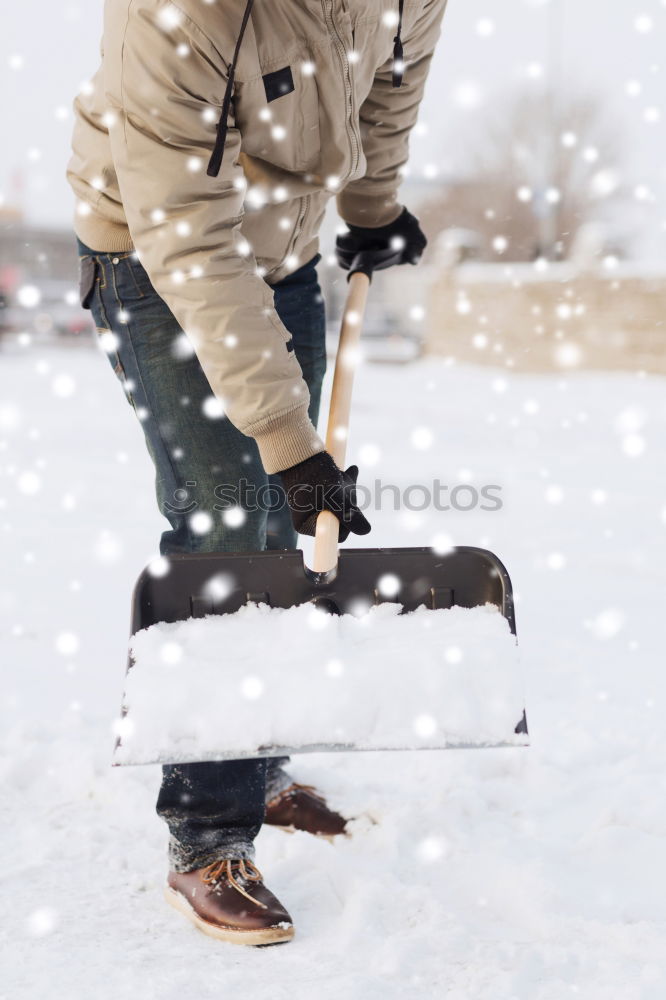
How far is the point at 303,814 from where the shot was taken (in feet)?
6.91

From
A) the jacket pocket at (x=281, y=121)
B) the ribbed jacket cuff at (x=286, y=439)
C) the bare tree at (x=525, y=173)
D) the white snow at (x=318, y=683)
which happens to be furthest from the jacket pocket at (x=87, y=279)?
the bare tree at (x=525, y=173)

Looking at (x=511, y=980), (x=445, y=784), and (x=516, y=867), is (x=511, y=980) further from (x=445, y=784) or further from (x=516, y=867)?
Answer: (x=445, y=784)

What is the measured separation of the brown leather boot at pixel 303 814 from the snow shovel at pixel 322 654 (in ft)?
2.02

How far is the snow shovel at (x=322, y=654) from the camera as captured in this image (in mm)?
1522

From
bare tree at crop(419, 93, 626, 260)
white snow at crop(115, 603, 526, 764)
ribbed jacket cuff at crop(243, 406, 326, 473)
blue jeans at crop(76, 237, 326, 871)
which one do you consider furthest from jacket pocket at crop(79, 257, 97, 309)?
bare tree at crop(419, 93, 626, 260)

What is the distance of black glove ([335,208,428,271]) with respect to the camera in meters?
2.39

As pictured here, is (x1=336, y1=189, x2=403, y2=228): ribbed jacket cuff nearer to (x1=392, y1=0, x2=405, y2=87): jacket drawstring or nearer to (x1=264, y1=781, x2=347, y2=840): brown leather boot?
(x1=392, y1=0, x2=405, y2=87): jacket drawstring

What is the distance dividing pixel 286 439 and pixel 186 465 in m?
0.26

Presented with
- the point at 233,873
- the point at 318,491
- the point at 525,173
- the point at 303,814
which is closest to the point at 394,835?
the point at 303,814

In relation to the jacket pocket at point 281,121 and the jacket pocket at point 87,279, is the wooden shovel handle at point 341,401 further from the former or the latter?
the jacket pocket at point 87,279

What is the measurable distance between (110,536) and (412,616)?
10.2ft

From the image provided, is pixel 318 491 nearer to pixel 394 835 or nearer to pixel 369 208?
pixel 394 835

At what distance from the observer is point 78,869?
1.89 metres

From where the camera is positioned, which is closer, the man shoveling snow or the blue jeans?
the man shoveling snow
